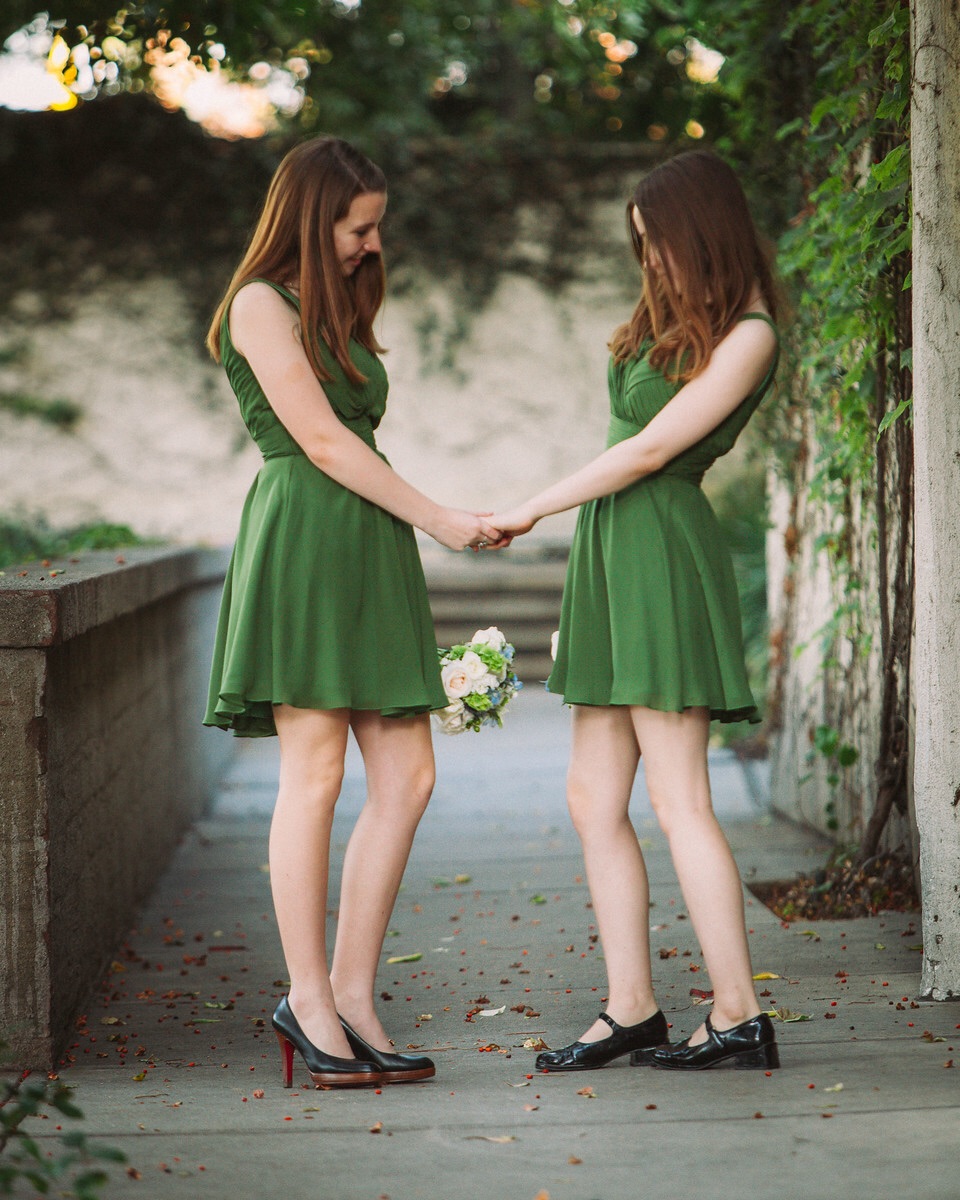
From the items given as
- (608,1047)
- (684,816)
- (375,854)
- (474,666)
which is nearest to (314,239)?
(474,666)

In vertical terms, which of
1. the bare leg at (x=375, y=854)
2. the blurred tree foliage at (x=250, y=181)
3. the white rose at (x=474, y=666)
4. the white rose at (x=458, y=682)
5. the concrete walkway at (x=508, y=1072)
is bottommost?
the concrete walkway at (x=508, y=1072)

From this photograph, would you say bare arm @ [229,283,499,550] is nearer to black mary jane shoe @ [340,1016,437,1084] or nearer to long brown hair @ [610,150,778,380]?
long brown hair @ [610,150,778,380]

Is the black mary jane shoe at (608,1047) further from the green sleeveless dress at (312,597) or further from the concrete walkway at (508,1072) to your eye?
the green sleeveless dress at (312,597)

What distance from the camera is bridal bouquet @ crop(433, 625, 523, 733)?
2971 millimetres

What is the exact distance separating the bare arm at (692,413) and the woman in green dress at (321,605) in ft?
1.26

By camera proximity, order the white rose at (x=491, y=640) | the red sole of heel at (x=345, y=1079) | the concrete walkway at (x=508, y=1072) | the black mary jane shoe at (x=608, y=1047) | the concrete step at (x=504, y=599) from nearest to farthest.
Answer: the concrete walkway at (x=508, y=1072)
the red sole of heel at (x=345, y=1079)
the black mary jane shoe at (x=608, y=1047)
the white rose at (x=491, y=640)
the concrete step at (x=504, y=599)

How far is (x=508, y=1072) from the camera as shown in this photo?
284 cm

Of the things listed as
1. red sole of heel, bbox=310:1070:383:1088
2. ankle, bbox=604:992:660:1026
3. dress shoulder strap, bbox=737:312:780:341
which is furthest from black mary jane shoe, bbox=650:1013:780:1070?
dress shoulder strap, bbox=737:312:780:341

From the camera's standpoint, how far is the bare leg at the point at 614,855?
2889mm

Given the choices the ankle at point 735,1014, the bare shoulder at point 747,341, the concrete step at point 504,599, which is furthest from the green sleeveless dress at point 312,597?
the concrete step at point 504,599

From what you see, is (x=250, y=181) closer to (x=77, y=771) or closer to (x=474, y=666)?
(x=77, y=771)

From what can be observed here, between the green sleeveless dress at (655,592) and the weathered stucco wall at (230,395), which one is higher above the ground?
the weathered stucco wall at (230,395)

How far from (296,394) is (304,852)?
36.7 inches

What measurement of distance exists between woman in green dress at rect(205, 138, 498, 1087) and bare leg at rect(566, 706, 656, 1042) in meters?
0.34
